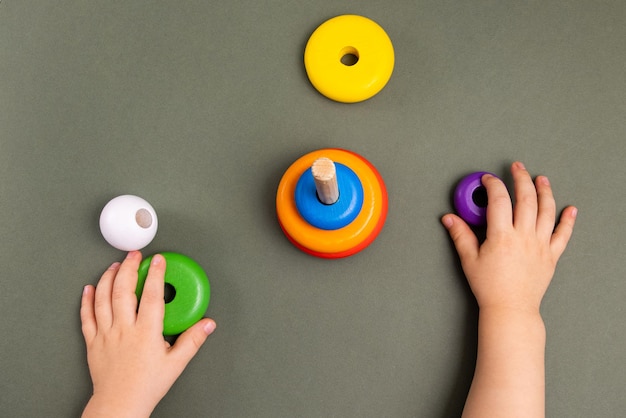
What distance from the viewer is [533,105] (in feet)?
2.88

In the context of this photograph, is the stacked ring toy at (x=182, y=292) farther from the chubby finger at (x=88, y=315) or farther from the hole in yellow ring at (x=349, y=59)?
the hole in yellow ring at (x=349, y=59)

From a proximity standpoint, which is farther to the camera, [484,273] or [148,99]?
[148,99]

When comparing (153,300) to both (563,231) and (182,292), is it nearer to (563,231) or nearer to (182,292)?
(182,292)

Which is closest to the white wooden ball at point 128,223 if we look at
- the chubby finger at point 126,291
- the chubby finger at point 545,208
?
the chubby finger at point 126,291

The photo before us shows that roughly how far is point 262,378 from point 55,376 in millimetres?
329

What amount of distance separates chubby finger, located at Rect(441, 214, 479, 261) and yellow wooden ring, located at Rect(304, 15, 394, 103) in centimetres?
24

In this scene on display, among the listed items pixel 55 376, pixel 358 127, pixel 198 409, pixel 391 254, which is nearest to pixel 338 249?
pixel 391 254

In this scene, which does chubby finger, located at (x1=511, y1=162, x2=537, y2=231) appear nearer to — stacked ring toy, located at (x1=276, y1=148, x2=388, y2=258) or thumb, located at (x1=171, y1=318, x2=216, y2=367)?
stacked ring toy, located at (x1=276, y1=148, x2=388, y2=258)

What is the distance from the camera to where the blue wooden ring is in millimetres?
747

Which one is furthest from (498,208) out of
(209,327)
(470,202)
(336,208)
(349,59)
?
(209,327)

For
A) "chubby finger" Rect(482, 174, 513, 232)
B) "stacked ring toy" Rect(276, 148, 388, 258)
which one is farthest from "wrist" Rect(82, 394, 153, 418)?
"chubby finger" Rect(482, 174, 513, 232)

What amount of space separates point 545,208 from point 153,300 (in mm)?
608

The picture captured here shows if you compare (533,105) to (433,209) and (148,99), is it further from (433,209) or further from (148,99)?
(148,99)

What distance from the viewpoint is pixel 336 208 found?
0.75 meters
